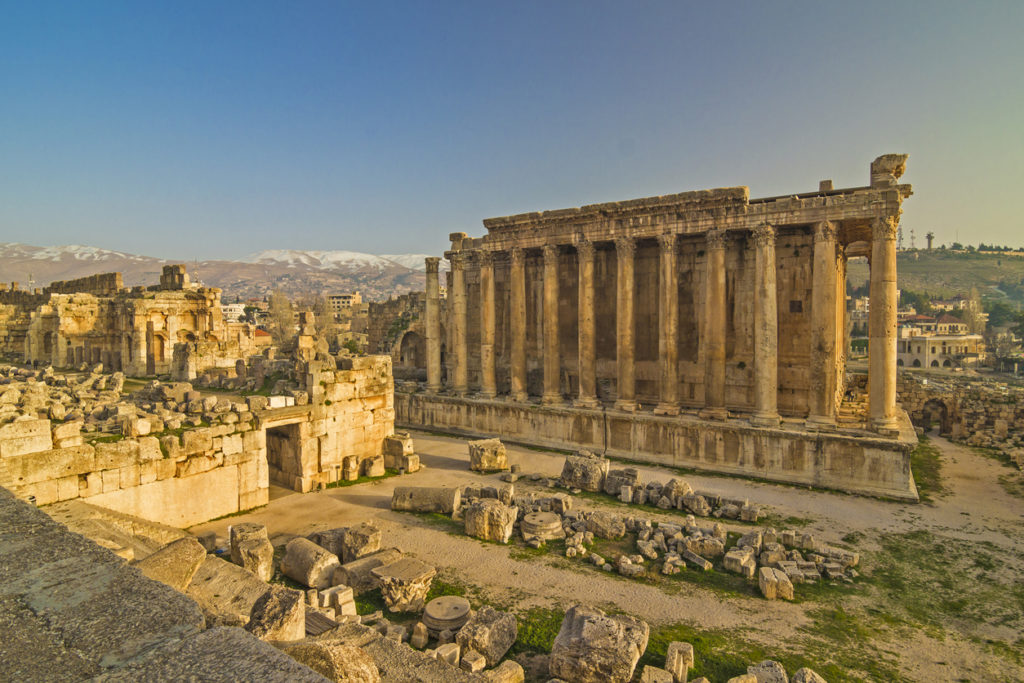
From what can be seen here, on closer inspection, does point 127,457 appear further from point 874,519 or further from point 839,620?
point 874,519

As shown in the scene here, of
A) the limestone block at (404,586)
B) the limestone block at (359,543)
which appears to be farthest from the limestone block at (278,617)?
the limestone block at (359,543)

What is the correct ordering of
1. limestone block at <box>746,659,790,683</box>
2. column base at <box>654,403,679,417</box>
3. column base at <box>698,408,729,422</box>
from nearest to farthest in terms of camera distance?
limestone block at <box>746,659,790,683</box> < column base at <box>698,408,729,422</box> < column base at <box>654,403,679,417</box>

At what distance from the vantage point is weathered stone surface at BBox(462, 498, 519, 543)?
40.8 ft

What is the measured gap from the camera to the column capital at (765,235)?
60.1ft

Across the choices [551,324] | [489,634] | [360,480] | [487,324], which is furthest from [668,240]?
[489,634]

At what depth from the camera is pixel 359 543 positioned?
11242 millimetres

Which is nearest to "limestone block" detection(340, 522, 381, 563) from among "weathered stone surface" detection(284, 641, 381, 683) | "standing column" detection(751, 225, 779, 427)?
"weathered stone surface" detection(284, 641, 381, 683)

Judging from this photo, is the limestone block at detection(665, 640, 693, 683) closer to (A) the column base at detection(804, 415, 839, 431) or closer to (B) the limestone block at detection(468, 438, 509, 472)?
(B) the limestone block at detection(468, 438, 509, 472)

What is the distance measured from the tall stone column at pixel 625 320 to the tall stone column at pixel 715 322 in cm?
284

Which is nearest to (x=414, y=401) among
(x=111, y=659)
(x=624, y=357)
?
(x=624, y=357)

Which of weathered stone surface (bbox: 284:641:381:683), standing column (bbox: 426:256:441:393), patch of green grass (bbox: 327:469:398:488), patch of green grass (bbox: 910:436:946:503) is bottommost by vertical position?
patch of green grass (bbox: 910:436:946:503)

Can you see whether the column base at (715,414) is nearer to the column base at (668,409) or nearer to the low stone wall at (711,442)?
the low stone wall at (711,442)

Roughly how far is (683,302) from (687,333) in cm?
124

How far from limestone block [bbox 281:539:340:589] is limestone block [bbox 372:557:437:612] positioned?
3.66ft
